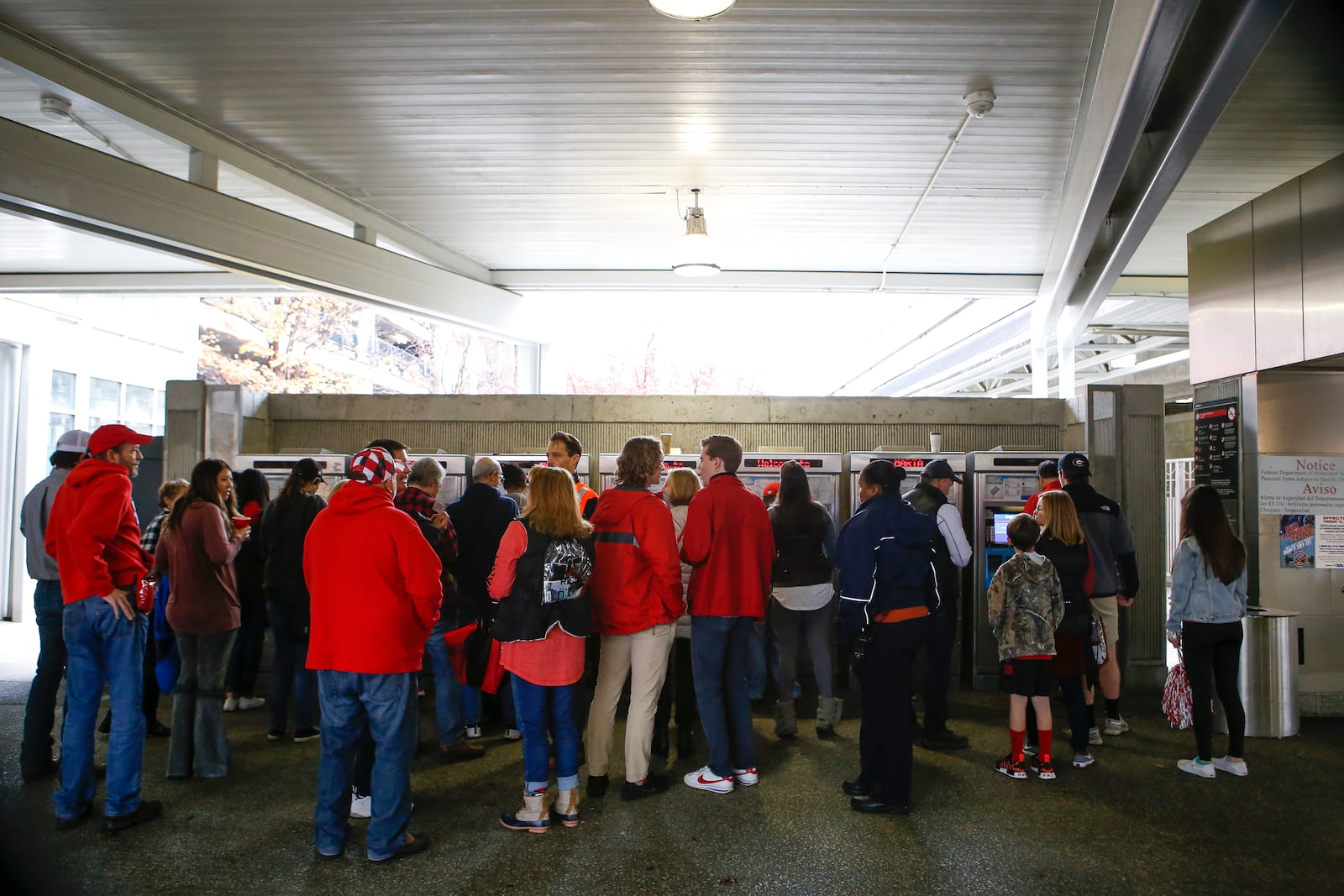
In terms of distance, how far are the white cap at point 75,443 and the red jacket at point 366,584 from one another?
6.38 ft

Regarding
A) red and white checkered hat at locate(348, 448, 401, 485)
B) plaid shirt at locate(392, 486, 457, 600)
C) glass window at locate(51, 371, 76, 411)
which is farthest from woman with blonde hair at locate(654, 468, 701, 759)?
glass window at locate(51, 371, 76, 411)

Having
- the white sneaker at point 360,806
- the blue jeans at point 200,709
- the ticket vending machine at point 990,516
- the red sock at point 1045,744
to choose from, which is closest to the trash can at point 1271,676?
the red sock at point 1045,744

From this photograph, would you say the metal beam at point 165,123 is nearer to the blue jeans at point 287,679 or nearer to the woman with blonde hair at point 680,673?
the blue jeans at point 287,679

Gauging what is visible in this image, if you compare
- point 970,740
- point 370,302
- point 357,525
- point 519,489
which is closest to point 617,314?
point 370,302

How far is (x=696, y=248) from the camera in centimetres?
744

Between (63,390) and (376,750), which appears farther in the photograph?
(63,390)

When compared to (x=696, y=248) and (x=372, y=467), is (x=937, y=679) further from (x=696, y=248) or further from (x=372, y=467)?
(x=696, y=248)

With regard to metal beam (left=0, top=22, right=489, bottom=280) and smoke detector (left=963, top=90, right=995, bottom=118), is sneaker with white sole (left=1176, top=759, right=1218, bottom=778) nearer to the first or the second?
smoke detector (left=963, top=90, right=995, bottom=118)

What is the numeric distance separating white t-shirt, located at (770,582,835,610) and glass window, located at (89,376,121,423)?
11.0 meters

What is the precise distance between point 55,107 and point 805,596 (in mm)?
6229

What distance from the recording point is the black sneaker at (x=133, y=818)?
407cm

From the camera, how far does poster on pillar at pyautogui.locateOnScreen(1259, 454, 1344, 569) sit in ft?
20.5

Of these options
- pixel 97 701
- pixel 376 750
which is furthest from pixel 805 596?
pixel 97 701

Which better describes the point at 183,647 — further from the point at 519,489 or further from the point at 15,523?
the point at 15,523
